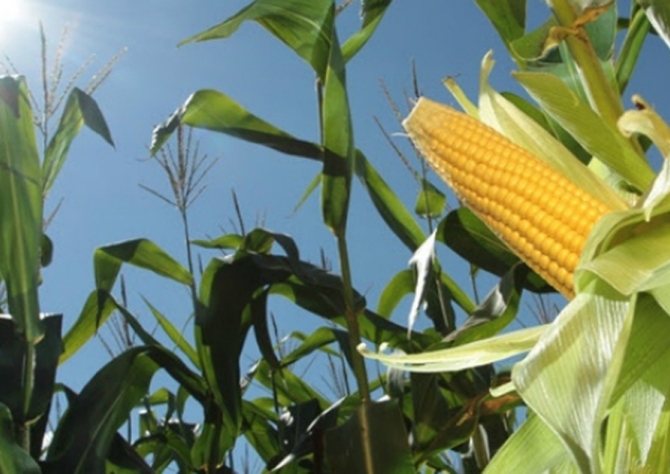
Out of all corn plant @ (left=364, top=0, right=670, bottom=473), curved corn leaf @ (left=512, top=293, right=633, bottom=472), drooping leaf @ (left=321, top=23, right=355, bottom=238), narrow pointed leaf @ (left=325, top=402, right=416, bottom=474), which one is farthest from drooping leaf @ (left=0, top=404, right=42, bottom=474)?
curved corn leaf @ (left=512, top=293, right=633, bottom=472)

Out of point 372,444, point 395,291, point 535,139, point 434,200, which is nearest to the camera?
point 535,139

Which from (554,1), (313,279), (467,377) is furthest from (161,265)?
(554,1)

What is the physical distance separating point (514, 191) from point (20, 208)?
129 cm

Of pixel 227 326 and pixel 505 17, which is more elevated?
pixel 505 17

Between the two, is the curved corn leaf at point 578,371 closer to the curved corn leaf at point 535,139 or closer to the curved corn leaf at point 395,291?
the curved corn leaf at point 535,139

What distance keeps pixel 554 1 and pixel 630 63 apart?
2.28ft

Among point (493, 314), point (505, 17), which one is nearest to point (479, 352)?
point (493, 314)

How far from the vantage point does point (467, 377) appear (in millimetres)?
1812

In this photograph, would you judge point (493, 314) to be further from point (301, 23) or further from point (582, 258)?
point (582, 258)

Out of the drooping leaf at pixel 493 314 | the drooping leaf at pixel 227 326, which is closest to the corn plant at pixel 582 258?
the drooping leaf at pixel 493 314

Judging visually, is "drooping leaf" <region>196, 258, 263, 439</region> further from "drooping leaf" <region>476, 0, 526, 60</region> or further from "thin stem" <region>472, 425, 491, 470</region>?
"drooping leaf" <region>476, 0, 526, 60</region>

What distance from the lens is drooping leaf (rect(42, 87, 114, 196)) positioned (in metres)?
1.99

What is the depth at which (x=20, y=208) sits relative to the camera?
1.87m

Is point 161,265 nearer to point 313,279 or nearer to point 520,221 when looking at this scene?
point 313,279
